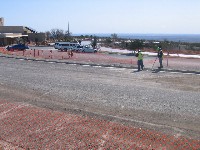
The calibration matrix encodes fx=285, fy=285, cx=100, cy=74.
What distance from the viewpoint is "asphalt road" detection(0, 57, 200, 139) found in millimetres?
10391

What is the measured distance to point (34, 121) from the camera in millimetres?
10297

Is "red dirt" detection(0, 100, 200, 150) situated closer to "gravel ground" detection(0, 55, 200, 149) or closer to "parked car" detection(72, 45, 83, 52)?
"gravel ground" detection(0, 55, 200, 149)

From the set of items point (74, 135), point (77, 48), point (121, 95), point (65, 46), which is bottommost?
point (74, 135)

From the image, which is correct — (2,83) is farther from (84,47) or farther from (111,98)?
(84,47)

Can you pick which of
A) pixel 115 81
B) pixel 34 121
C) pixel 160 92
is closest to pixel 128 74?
pixel 115 81

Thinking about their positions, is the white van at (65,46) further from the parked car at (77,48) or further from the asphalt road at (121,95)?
the asphalt road at (121,95)

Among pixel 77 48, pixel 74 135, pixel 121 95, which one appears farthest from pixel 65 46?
pixel 74 135

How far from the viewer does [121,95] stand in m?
14.1

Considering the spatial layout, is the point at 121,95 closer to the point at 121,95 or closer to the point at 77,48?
the point at 121,95

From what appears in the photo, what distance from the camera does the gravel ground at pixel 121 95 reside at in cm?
1034

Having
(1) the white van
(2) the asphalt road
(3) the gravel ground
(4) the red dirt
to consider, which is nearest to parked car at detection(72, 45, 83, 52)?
(1) the white van

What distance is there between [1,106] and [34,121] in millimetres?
2742

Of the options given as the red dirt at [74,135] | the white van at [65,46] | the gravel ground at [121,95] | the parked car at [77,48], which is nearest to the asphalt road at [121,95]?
the gravel ground at [121,95]

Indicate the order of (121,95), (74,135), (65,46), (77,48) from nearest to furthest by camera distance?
(74,135), (121,95), (77,48), (65,46)
